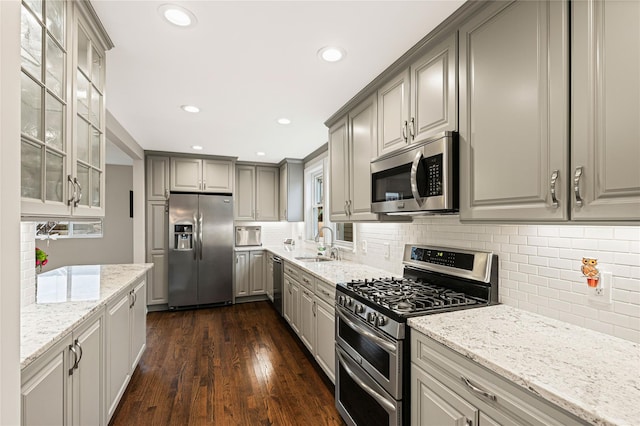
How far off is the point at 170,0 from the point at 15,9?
109 centimetres

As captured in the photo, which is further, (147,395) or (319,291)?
(319,291)

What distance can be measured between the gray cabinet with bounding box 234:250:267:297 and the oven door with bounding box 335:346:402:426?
129 inches

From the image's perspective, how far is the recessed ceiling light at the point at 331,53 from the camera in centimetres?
189

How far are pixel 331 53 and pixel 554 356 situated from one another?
1851 millimetres

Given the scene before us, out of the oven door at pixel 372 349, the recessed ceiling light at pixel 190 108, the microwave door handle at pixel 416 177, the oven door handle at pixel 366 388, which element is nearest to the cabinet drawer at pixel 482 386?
the oven door at pixel 372 349

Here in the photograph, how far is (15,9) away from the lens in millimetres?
600

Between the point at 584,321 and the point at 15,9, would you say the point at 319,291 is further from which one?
the point at 15,9

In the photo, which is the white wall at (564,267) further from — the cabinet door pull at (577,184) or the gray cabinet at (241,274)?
the gray cabinet at (241,274)

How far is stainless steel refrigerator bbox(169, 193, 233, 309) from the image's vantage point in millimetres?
4656

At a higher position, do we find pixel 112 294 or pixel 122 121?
pixel 122 121

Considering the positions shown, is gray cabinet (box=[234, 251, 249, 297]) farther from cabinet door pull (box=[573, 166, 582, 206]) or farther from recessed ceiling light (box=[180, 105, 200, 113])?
cabinet door pull (box=[573, 166, 582, 206])

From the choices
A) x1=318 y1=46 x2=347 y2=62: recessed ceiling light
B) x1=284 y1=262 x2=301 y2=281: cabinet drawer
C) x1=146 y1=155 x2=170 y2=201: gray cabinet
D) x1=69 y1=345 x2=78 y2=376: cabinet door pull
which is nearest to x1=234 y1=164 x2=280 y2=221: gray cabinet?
x1=146 y1=155 x2=170 y2=201: gray cabinet

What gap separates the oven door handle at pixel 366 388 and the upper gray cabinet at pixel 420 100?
4.75 ft

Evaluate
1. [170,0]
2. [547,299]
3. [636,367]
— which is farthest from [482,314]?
[170,0]
